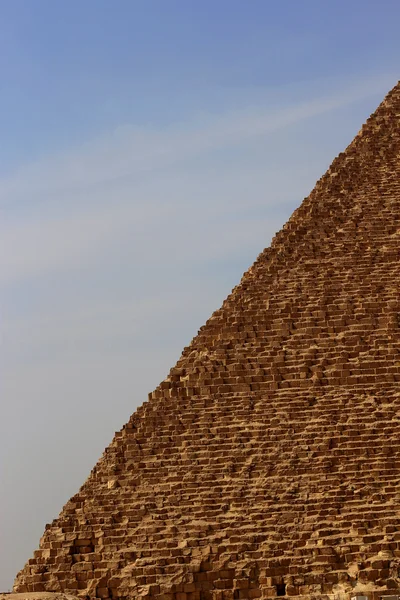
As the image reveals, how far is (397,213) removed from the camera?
35250mm

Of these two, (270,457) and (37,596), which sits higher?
(270,457)

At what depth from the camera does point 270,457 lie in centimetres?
3098

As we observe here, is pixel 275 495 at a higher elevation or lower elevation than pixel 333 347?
lower

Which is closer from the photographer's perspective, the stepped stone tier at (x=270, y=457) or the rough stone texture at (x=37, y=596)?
the rough stone texture at (x=37, y=596)

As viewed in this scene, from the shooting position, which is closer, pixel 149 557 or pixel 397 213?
pixel 149 557

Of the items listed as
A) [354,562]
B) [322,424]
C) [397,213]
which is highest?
[397,213]

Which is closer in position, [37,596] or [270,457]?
[37,596]

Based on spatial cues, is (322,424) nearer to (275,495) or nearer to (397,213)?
(275,495)

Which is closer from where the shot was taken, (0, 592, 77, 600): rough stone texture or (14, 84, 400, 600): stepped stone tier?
(0, 592, 77, 600): rough stone texture

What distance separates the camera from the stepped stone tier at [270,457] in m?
29.4

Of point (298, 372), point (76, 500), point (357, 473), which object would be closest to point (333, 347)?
point (298, 372)

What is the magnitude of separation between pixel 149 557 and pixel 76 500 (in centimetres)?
197

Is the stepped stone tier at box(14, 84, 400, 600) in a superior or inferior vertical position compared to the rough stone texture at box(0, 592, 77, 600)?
superior

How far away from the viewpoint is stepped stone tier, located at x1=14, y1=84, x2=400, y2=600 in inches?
1156
